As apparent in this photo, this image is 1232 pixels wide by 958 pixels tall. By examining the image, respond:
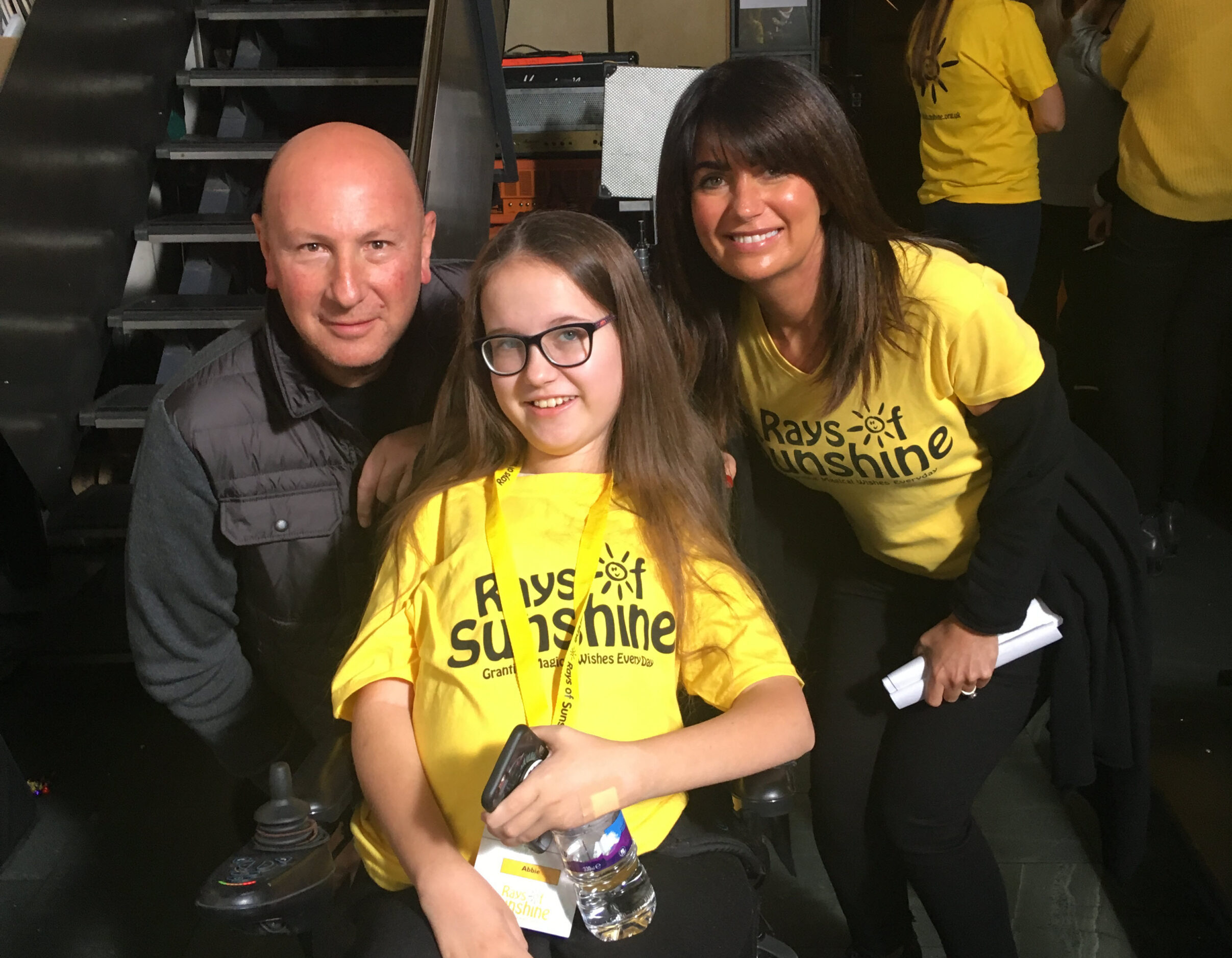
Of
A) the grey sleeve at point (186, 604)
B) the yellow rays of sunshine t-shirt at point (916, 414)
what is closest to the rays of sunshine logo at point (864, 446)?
the yellow rays of sunshine t-shirt at point (916, 414)

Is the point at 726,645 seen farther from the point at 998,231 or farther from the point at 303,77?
the point at 303,77

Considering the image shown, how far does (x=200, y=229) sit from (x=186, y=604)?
169 centimetres

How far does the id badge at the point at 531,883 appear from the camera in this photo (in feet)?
3.87

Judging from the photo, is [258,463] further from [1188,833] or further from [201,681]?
[1188,833]

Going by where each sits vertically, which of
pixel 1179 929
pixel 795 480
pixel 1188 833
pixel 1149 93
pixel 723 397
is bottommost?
pixel 1179 929

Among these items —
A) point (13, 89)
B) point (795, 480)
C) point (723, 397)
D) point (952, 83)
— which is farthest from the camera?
point (952, 83)

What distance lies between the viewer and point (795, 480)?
1.71 m

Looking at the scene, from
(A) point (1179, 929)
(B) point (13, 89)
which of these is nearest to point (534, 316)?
(A) point (1179, 929)

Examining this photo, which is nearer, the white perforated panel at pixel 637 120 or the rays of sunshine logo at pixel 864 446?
the rays of sunshine logo at pixel 864 446

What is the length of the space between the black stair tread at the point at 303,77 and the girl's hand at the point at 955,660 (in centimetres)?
237

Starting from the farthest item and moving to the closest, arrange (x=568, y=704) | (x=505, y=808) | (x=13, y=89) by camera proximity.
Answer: (x=13, y=89)
(x=568, y=704)
(x=505, y=808)

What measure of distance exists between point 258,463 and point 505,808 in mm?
819

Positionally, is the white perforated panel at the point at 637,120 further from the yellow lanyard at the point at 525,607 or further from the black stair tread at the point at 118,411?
the yellow lanyard at the point at 525,607

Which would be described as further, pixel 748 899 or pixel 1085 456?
pixel 1085 456
